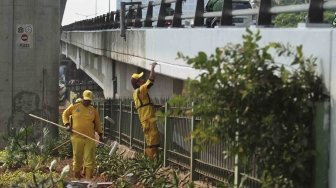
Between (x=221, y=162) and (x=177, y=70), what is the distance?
3101 millimetres

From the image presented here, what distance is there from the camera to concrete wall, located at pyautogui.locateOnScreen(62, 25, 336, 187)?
19.7 ft

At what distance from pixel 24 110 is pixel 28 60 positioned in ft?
4.25

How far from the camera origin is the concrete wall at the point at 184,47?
6000 mm

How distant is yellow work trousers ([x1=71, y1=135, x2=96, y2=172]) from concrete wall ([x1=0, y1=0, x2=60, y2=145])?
5.24 m

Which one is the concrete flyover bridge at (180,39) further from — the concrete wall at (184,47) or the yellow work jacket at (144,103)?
the yellow work jacket at (144,103)

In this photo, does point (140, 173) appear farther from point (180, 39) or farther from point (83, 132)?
point (180, 39)

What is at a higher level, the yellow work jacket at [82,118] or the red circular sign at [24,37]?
the red circular sign at [24,37]

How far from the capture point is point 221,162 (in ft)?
29.3

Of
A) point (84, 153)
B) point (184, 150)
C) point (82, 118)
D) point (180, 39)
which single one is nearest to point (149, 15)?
point (82, 118)

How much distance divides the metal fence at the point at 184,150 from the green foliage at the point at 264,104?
62 centimetres

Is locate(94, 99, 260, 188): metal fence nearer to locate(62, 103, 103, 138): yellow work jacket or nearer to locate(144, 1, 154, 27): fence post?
locate(62, 103, 103, 138): yellow work jacket

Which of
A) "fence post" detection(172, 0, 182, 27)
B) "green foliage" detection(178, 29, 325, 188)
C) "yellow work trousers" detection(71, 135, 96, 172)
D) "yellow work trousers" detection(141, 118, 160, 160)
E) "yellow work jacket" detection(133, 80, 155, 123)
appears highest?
"fence post" detection(172, 0, 182, 27)

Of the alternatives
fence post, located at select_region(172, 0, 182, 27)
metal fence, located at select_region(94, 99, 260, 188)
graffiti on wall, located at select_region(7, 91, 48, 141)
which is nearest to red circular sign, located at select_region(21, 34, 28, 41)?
graffiti on wall, located at select_region(7, 91, 48, 141)

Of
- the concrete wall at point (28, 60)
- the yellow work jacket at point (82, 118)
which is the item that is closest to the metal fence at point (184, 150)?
the yellow work jacket at point (82, 118)
